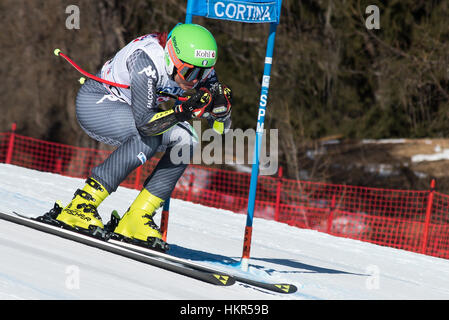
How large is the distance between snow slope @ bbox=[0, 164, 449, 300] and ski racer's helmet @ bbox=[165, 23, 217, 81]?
1270 millimetres

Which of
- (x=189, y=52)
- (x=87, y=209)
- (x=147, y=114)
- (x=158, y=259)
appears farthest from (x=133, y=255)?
(x=189, y=52)

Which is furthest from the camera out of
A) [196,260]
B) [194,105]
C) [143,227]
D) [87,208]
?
[196,260]

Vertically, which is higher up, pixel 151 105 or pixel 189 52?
pixel 189 52

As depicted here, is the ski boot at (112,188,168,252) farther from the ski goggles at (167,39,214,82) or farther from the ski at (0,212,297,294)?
the ski goggles at (167,39,214,82)

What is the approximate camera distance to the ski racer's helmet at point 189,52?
456 centimetres

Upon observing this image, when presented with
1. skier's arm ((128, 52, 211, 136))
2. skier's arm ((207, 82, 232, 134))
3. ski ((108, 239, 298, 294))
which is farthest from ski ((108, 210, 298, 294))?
skier's arm ((207, 82, 232, 134))

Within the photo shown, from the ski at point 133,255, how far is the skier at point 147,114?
91 mm

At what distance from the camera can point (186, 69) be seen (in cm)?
461

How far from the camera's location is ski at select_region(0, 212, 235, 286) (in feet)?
14.2

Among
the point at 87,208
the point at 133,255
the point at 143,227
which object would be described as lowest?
the point at 133,255

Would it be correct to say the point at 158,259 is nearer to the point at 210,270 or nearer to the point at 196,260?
the point at 210,270

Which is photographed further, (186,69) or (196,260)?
(196,260)

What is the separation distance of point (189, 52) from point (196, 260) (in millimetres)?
1644

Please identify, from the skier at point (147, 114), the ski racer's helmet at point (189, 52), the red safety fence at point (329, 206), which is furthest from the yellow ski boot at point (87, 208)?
the red safety fence at point (329, 206)
